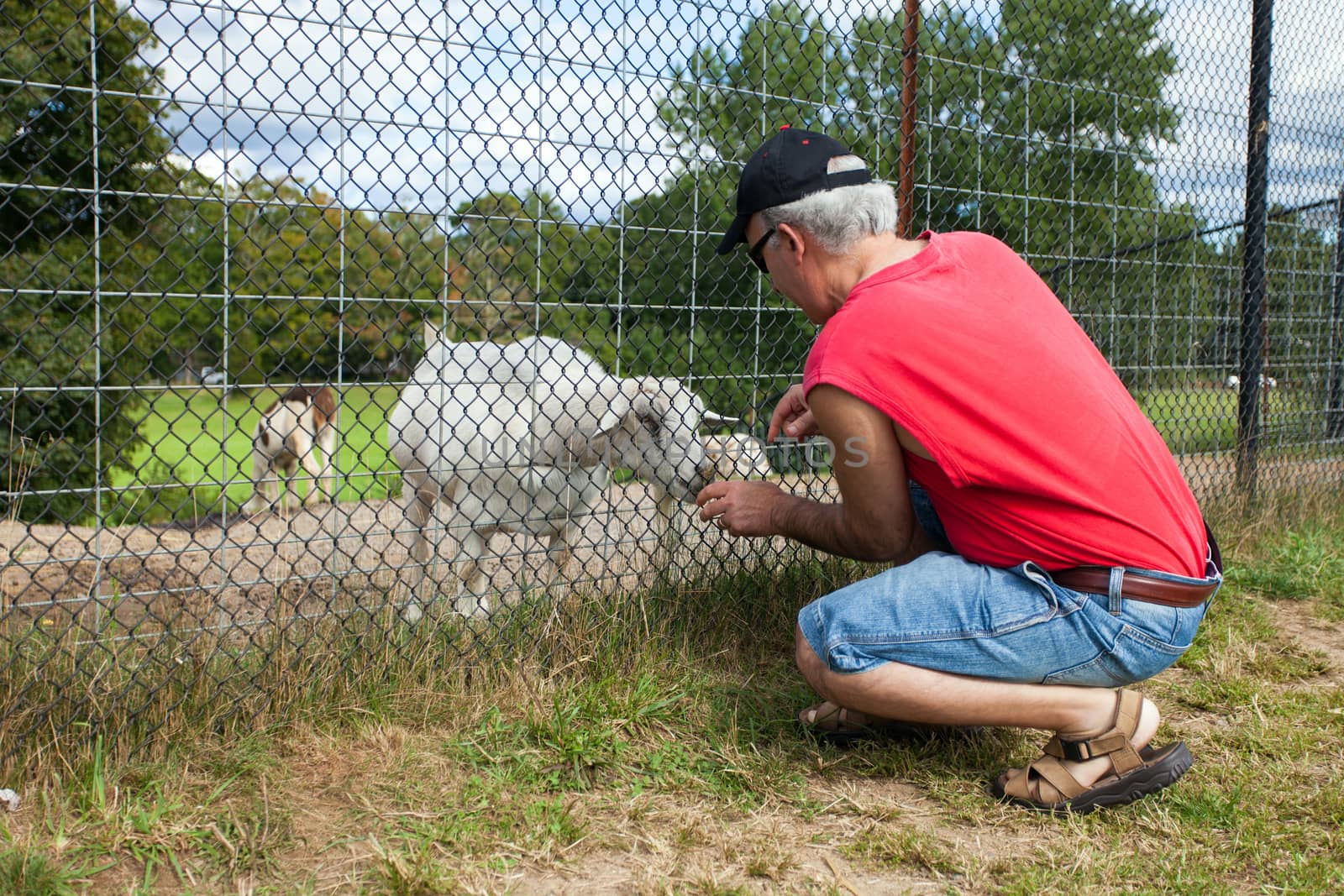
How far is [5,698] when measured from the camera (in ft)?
8.50

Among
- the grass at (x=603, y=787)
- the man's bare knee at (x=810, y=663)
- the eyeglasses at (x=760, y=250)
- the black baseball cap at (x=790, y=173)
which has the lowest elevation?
the grass at (x=603, y=787)

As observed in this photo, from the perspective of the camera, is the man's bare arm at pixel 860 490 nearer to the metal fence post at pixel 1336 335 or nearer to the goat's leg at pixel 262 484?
the goat's leg at pixel 262 484

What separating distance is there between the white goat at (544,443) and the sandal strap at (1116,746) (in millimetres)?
1738

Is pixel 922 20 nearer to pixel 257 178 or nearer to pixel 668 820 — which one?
→ pixel 257 178

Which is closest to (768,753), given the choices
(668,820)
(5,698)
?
(668,820)

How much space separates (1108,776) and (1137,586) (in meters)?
0.54

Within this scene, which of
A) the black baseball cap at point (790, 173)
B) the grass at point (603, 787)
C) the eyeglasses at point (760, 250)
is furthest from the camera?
the eyeglasses at point (760, 250)

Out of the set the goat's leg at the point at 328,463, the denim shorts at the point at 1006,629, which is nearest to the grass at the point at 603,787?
the denim shorts at the point at 1006,629

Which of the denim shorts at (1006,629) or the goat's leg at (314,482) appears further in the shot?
the goat's leg at (314,482)

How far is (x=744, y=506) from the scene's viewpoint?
2.88 metres

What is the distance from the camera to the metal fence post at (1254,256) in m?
5.59

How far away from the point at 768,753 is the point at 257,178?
2.33m

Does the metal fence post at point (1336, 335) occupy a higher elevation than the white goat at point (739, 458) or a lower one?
higher

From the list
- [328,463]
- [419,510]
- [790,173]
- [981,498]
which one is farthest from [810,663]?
[419,510]
